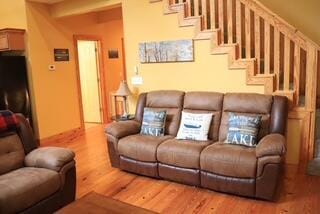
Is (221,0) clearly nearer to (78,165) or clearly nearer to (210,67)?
(210,67)

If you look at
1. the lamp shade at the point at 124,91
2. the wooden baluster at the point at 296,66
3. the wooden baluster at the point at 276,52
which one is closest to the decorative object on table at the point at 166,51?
the lamp shade at the point at 124,91

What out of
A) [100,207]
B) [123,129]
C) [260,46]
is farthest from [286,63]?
[100,207]

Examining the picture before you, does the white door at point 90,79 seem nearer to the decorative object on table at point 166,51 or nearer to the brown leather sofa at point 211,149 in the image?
the decorative object on table at point 166,51

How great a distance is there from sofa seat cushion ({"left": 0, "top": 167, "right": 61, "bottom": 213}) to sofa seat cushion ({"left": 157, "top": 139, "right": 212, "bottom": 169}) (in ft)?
3.87

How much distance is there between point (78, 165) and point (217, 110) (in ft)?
6.91

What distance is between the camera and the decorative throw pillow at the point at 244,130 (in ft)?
10.00

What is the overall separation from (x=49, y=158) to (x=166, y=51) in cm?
230

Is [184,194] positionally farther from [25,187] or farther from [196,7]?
[196,7]

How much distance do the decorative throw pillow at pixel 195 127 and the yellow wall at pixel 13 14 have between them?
141 inches

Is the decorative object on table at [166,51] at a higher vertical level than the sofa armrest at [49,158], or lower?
higher

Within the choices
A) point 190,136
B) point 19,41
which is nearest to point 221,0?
point 190,136

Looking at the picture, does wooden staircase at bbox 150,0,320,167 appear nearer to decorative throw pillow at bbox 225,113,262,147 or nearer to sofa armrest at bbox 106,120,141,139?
decorative throw pillow at bbox 225,113,262,147

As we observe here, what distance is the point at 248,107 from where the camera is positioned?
3.32m

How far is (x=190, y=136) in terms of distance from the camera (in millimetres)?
3428
